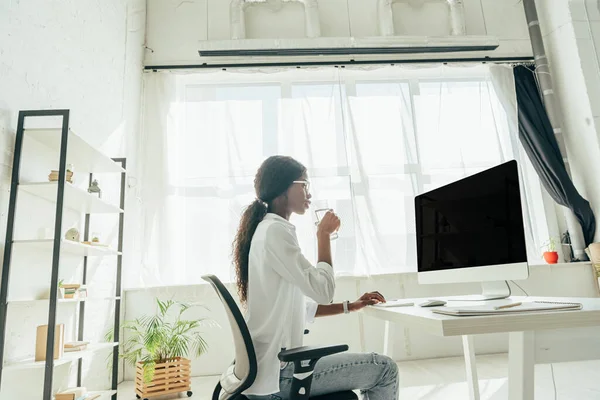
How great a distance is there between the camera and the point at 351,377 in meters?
1.17

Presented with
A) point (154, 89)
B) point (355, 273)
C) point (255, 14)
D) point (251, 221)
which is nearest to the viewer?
point (251, 221)

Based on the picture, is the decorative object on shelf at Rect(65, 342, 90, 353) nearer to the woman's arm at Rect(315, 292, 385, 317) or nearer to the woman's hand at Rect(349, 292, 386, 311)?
the woman's arm at Rect(315, 292, 385, 317)

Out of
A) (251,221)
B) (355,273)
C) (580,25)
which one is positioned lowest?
(355,273)

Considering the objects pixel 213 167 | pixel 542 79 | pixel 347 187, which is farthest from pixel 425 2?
pixel 213 167

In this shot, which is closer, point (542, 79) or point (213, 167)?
point (213, 167)

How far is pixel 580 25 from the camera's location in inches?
141

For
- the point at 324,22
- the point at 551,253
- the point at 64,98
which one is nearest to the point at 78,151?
the point at 64,98

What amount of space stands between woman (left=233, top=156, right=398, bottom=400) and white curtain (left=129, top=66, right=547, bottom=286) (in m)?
2.04

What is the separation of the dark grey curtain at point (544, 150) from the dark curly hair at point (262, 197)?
3230 mm

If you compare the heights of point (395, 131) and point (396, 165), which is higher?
point (395, 131)

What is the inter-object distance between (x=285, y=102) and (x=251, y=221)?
8.36 ft

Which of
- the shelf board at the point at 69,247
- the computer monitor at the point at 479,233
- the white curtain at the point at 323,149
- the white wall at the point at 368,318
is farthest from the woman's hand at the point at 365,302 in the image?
the white curtain at the point at 323,149

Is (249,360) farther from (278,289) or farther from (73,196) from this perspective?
(73,196)

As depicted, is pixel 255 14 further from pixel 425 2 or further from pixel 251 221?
pixel 251 221
